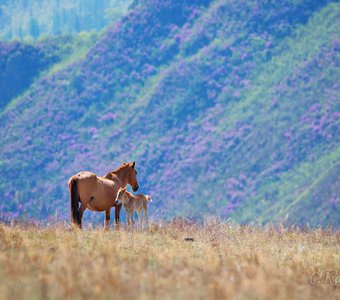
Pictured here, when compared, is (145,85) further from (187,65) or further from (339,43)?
(339,43)

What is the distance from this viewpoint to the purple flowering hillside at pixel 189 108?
4870 inches

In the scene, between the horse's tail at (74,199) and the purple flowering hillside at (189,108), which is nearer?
the horse's tail at (74,199)

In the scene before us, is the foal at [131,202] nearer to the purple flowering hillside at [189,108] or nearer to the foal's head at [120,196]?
the foal's head at [120,196]

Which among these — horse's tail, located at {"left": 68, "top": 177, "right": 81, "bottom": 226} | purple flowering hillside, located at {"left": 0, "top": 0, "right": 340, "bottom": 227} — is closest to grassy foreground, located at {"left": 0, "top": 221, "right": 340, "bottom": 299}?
horse's tail, located at {"left": 68, "top": 177, "right": 81, "bottom": 226}

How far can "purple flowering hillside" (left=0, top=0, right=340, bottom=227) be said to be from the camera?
4870 inches

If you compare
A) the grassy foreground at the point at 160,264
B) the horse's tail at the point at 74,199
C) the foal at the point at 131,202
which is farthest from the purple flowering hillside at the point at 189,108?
the grassy foreground at the point at 160,264

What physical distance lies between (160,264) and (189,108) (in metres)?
142

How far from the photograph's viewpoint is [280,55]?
15488 centimetres

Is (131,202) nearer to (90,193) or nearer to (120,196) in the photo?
(120,196)

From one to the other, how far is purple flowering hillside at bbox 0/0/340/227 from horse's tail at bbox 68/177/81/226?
7942 centimetres

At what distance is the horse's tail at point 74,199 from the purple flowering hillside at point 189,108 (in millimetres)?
79421

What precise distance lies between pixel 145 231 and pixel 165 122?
13348 centimetres

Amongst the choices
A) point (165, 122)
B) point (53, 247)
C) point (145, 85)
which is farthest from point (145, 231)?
point (145, 85)

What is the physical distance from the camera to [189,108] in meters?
157
